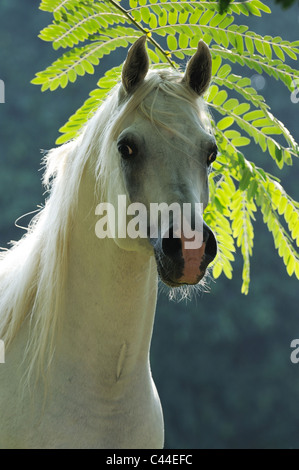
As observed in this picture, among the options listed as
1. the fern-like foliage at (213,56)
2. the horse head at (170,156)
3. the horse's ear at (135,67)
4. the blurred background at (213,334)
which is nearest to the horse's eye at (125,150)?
the horse head at (170,156)

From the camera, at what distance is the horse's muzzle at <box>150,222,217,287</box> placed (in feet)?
3.95

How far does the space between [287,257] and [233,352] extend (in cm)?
825

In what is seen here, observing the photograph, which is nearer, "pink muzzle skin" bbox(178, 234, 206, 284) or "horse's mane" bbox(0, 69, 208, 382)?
"pink muzzle skin" bbox(178, 234, 206, 284)

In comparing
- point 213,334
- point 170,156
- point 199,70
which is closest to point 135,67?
point 199,70

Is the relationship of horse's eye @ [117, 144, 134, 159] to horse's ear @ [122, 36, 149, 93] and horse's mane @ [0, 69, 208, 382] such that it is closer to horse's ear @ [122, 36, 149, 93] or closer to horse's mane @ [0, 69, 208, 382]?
horse's mane @ [0, 69, 208, 382]

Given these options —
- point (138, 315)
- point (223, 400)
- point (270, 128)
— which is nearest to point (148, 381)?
point (138, 315)

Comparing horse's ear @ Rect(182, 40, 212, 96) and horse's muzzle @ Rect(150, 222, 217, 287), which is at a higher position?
horse's ear @ Rect(182, 40, 212, 96)

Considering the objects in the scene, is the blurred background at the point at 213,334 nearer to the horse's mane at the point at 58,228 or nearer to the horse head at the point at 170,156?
the horse's mane at the point at 58,228

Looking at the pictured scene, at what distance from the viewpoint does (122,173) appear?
137 cm

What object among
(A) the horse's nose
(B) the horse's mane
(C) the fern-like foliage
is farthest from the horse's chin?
(C) the fern-like foliage

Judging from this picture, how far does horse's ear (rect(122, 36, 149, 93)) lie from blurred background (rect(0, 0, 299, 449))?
7.87m

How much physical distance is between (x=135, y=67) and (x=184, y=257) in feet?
1.65

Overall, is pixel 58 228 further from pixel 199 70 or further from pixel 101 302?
pixel 199 70

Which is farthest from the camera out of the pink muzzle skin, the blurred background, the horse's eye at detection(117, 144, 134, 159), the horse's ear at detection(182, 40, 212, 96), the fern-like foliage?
the blurred background
